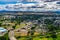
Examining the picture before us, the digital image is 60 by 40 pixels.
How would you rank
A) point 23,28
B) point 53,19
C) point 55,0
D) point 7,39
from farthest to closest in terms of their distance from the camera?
point 55,0
point 53,19
point 23,28
point 7,39

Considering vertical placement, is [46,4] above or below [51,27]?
A: above

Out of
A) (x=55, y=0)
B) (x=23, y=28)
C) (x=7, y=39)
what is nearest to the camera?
(x=7, y=39)

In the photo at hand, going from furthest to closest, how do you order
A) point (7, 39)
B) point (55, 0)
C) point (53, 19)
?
point (55, 0)
point (53, 19)
point (7, 39)

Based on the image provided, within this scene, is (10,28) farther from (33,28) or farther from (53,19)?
(53,19)

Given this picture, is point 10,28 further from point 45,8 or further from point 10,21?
point 45,8

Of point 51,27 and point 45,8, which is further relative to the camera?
point 45,8

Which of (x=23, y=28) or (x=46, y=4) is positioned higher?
(x=46, y=4)

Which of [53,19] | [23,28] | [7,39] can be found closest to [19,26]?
[23,28]

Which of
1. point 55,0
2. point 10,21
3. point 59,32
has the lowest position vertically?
point 59,32

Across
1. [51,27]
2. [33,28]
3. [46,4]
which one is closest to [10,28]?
[33,28]
